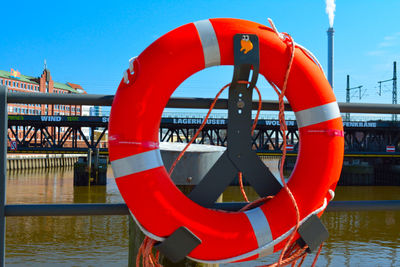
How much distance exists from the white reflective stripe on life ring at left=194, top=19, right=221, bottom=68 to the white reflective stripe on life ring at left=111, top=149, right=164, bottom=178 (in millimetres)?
431

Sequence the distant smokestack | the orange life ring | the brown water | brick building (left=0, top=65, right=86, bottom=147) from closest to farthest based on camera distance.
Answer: the orange life ring
the brown water
the distant smokestack
brick building (left=0, top=65, right=86, bottom=147)

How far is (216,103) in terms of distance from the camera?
5.57 feet

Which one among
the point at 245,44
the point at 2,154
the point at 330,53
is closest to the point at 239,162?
the point at 245,44

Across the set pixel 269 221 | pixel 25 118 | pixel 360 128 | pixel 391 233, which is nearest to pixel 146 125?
pixel 269 221

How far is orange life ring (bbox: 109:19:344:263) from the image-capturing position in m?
1.51

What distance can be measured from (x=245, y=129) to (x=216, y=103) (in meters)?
0.16

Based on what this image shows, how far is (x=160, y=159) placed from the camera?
5.11ft

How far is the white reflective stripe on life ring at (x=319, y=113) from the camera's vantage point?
1642 millimetres

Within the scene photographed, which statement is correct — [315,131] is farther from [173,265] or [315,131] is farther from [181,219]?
[173,265]

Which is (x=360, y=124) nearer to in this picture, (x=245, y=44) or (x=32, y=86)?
(x=245, y=44)

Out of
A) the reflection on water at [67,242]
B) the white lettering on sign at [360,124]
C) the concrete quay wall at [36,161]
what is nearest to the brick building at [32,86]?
the concrete quay wall at [36,161]

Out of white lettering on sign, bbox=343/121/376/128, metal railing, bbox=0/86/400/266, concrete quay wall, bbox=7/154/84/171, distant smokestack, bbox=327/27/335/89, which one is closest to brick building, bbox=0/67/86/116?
concrete quay wall, bbox=7/154/84/171

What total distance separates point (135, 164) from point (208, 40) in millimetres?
538

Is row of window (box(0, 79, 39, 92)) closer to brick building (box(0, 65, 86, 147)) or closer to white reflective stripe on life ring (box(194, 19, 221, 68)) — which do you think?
A: brick building (box(0, 65, 86, 147))
